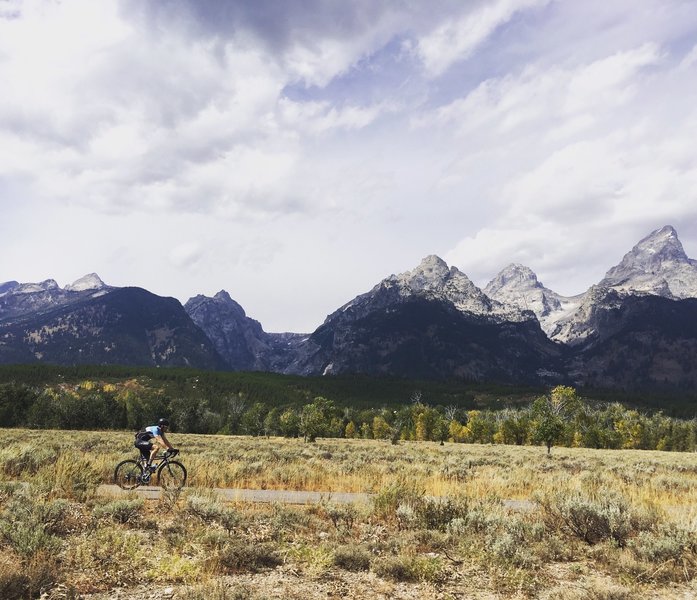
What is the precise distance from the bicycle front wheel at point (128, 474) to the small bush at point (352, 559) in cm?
944

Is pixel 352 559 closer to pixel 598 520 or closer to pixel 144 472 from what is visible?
pixel 598 520

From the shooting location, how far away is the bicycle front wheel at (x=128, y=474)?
1502 cm

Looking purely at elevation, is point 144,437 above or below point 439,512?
above

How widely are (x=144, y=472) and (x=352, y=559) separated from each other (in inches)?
389

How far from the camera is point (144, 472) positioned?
15211mm

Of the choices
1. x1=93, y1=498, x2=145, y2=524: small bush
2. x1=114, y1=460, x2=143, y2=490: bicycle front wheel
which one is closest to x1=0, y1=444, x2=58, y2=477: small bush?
x1=114, y1=460, x2=143, y2=490: bicycle front wheel

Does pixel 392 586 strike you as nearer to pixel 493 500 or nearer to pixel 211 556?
pixel 211 556

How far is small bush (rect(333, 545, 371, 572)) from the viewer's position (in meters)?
8.19

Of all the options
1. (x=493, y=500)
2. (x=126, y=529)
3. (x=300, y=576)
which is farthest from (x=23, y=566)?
(x=493, y=500)

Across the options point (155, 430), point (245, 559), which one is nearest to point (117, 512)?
point (245, 559)

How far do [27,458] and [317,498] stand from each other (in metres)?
10.0

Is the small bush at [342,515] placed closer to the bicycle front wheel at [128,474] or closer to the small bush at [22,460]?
the bicycle front wheel at [128,474]

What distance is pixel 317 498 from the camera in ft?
46.0

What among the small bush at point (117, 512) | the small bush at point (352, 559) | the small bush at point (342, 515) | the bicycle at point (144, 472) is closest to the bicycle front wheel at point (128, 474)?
the bicycle at point (144, 472)
